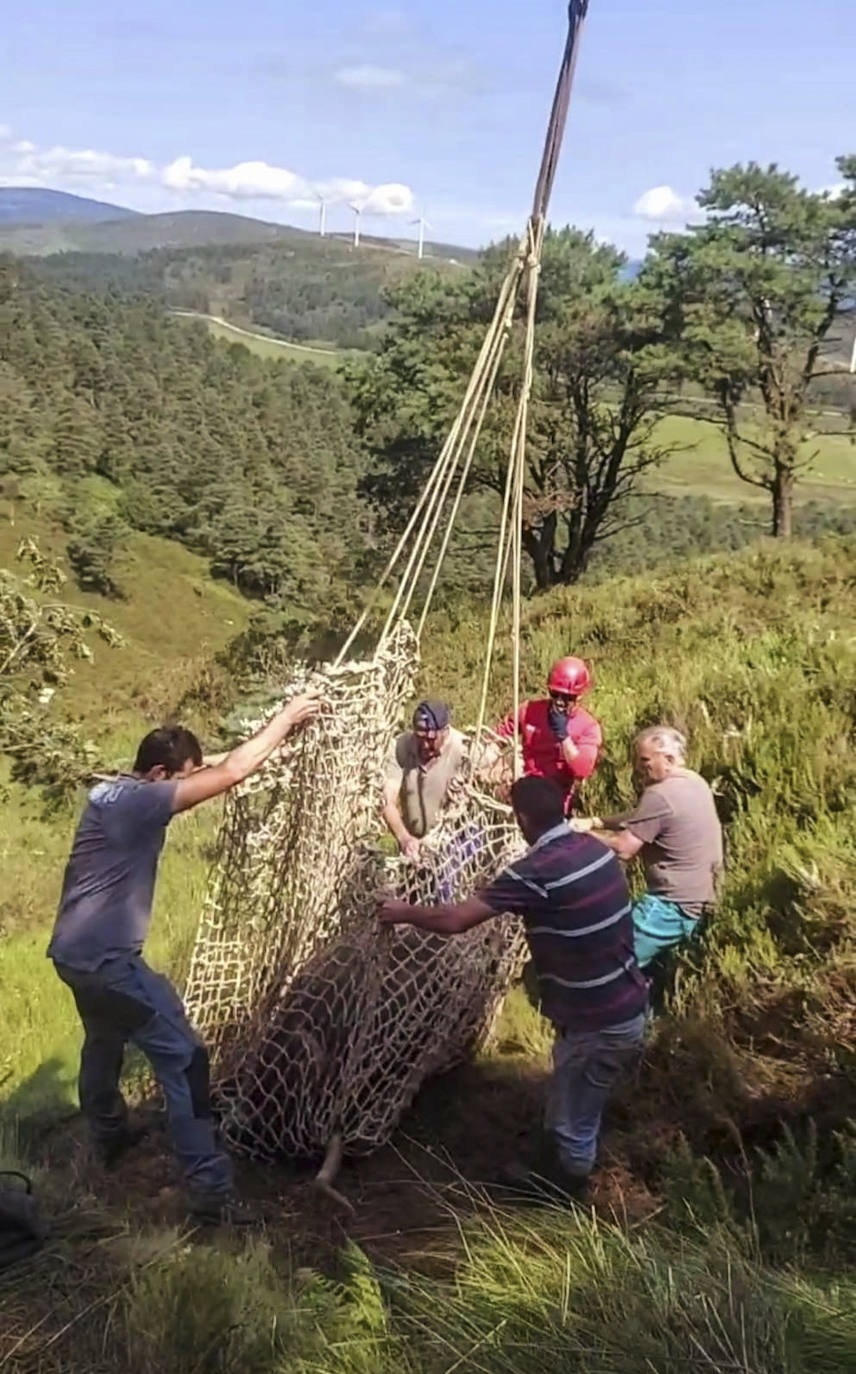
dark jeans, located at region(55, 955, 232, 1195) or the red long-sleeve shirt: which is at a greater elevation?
the red long-sleeve shirt

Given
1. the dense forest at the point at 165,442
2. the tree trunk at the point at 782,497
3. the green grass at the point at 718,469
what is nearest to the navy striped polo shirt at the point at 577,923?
the green grass at the point at 718,469

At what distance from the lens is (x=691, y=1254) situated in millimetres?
2500

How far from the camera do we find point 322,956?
4.09 metres

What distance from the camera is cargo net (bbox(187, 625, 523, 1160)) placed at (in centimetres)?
400

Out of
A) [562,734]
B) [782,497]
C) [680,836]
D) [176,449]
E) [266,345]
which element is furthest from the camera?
[266,345]

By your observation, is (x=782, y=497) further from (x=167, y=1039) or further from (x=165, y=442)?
(x=165, y=442)

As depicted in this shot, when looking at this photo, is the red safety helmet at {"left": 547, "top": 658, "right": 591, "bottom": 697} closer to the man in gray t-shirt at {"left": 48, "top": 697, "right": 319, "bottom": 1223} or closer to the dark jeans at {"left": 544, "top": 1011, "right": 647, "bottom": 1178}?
the man in gray t-shirt at {"left": 48, "top": 697, "right": 319, "bottom": 1223}

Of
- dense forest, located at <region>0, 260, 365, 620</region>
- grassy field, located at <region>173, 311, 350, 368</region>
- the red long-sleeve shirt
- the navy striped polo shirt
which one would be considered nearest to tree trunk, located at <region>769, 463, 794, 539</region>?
the red long-sleeve shirt

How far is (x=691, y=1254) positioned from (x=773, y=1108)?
4.49 feet

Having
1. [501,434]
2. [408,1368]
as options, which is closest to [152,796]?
[408,1368]

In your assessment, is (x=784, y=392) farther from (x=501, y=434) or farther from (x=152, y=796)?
(x=152, y=796)

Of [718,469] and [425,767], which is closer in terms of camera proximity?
[425,767]

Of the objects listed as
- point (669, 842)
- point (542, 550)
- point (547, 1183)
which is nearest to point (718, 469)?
point (542, 550)

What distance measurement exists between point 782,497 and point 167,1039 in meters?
21.2
